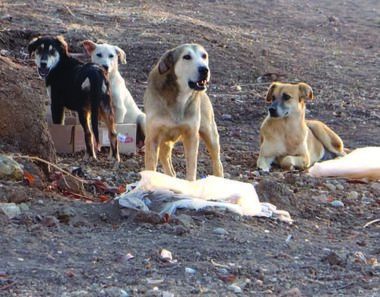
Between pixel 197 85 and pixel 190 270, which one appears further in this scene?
pixel 197 85

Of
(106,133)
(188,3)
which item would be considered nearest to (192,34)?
(188,3)

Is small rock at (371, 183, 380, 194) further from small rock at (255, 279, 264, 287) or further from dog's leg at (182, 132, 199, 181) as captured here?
small rock at (255, 279, 264, 287)

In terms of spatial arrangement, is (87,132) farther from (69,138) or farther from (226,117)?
(226,117)

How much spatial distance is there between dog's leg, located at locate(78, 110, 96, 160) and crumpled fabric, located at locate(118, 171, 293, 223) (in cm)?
252

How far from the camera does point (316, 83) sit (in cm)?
1551

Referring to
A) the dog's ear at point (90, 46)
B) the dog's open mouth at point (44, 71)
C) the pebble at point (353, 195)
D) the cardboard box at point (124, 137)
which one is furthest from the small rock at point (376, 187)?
the dog's ear at point (90, 46)

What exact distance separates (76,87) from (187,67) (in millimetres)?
1896

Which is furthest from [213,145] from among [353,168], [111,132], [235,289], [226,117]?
[235,289]

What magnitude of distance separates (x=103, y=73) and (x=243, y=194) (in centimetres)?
336

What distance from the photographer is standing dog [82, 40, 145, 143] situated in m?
11.0

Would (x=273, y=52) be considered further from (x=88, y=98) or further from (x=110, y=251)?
(x=110, y=251)

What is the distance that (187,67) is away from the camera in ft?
27.6

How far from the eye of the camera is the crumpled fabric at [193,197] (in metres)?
6.68

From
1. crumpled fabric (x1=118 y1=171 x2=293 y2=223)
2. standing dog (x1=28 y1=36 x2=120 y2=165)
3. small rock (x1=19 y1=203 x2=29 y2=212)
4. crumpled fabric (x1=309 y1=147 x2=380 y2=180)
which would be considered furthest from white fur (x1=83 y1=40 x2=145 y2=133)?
small rock (x1=19 y1=203 x2=29 y2=212)
